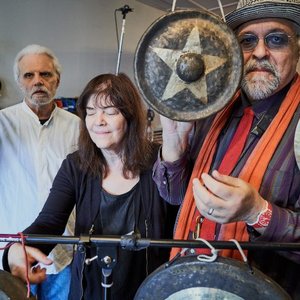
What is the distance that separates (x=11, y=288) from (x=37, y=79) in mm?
1374

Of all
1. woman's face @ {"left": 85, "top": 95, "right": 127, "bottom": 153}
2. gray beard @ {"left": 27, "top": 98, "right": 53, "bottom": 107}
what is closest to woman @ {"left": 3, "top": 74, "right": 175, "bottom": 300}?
woman's face @ {"left": 85, "top": 95, "right": 127, "bottom": 153}

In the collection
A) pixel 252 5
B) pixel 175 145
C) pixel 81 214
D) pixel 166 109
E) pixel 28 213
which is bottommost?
pixel 28 213

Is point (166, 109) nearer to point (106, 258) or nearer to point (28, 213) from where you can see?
point (106, 258)

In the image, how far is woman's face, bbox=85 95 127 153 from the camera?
1229mm

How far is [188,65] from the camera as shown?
0.77 metres

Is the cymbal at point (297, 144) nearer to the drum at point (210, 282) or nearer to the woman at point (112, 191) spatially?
the drum at point (210, 282)

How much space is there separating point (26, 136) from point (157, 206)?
91 cm

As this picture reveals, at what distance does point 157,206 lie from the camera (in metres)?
1.19

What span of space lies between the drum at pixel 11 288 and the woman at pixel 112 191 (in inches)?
13.7

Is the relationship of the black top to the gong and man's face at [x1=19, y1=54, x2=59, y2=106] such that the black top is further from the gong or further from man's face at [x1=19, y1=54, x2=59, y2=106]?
man's face at [x1=19, y1=54, x2=59, y2=106]

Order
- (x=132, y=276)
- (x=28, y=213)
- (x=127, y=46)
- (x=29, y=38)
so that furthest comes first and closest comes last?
(x=127, y=46), (x=29, y=38), (x=28, y=213), (x=132, y=276)

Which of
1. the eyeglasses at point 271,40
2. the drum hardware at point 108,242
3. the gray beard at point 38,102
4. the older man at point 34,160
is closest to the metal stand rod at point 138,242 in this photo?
the drum hardware at point 108,242

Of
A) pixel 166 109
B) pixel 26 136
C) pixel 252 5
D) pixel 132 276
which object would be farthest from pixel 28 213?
pixel 252 5

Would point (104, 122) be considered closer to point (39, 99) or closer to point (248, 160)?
point (248, 160)
